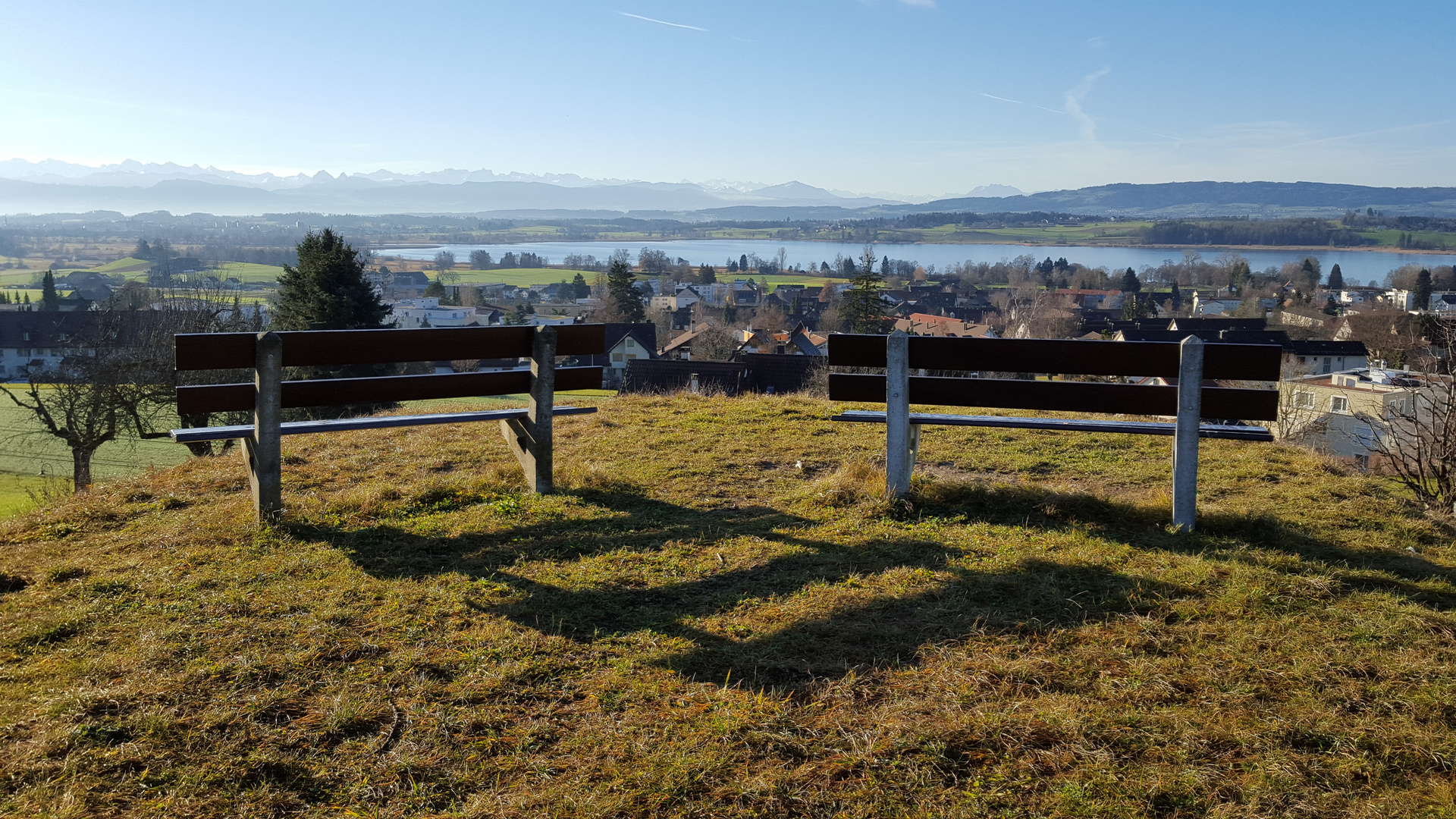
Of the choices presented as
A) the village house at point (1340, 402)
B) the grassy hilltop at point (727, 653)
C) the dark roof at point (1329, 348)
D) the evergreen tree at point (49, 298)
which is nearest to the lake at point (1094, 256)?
the dark roof at point (1329, 348)

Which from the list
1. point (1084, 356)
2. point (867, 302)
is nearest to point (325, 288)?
point (1084, 356)

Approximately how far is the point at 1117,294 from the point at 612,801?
343ft

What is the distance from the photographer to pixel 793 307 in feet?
273

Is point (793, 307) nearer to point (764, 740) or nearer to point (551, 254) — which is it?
point (764, 740)

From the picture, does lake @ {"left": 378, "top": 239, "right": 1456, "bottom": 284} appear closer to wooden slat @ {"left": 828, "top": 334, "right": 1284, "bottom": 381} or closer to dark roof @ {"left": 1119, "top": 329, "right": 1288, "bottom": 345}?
dark roof @ {"left": 1119, "top": 329, "right": 1288, "bottom": 345}

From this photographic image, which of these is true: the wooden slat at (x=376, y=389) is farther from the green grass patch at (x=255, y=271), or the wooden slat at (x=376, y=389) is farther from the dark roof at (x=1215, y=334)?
the green grass patch at (x=255, y=271)

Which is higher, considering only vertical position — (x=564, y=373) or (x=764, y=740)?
(x=564, y=373)

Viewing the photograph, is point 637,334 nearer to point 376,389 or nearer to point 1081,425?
point 376,389

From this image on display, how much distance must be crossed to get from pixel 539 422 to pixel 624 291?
202ft

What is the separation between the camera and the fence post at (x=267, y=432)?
4852 millimetres

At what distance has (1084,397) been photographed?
17.5 ft

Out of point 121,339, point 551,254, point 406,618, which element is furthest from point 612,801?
point 551,254

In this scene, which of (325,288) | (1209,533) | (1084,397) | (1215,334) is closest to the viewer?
(1209,533)

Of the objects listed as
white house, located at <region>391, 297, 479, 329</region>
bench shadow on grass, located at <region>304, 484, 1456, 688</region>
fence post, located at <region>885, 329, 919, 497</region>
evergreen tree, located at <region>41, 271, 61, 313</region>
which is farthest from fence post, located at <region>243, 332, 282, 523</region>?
white house, located at <region>391, 297, 479, 329</region>
